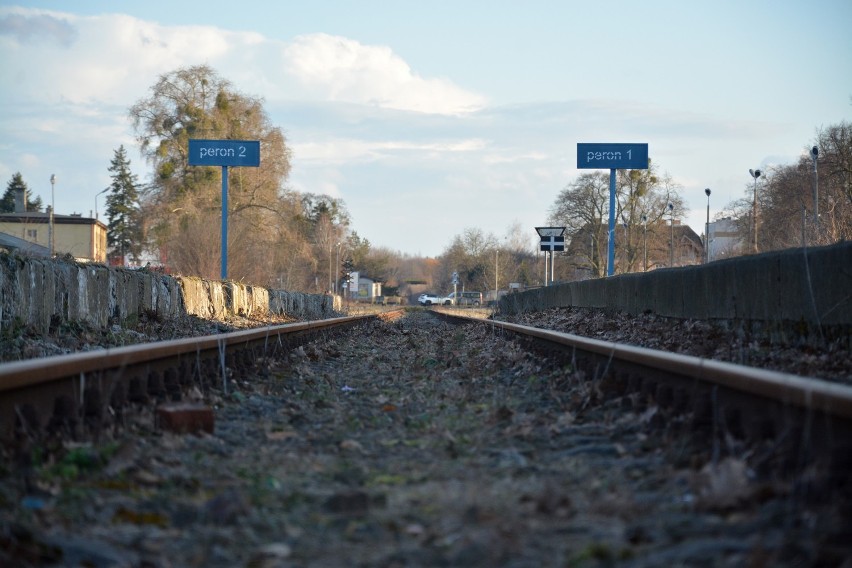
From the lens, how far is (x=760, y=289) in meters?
11.0

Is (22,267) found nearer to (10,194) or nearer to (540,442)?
(540,442)

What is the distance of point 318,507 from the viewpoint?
4359 millimetres

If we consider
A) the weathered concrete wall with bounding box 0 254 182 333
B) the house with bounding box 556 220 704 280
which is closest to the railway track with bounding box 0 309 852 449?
the weathered concrete wall with bounding box 0 254 182 333

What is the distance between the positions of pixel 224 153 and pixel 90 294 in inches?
916

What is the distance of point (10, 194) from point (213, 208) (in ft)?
A: 265

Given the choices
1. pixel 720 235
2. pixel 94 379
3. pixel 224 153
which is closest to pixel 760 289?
pixel 94 379

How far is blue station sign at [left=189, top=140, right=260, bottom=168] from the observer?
37125 millimetres

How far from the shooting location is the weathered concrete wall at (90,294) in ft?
39.2

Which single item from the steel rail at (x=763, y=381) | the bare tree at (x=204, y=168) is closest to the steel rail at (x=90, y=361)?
the steel rail at (x=763, y=381)

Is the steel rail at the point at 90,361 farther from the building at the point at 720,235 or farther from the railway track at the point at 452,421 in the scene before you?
the building at the point at 720,235

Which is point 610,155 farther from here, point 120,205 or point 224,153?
point 120,205

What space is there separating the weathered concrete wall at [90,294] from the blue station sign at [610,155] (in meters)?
14.0

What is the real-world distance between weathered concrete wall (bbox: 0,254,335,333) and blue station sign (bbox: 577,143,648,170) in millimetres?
14045

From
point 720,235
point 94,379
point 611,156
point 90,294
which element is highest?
point 720,235
